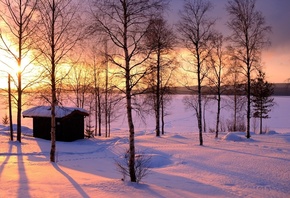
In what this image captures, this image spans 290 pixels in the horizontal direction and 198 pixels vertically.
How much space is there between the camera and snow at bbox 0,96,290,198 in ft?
26.9

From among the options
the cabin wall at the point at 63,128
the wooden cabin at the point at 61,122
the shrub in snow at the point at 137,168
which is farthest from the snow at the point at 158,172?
the wooden cabin at the point at 61,122

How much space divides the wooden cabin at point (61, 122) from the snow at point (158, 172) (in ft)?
8.07

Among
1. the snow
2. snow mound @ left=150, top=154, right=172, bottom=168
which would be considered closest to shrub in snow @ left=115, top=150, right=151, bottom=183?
the snow

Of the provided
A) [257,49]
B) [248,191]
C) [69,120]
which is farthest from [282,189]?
[69,120]

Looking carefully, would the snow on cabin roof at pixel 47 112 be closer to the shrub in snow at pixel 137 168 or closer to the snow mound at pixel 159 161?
the shrub in snow at pixel 137 168

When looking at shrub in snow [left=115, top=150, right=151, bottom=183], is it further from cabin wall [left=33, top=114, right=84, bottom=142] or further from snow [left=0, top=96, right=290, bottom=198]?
cabin wall [left=33, top=114, right=84, bottom=142]

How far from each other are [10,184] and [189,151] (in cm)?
1174

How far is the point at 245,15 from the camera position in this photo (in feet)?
71.4

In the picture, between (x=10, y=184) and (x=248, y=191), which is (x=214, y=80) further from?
(x=10, y=184)

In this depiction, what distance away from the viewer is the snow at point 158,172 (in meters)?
8.19

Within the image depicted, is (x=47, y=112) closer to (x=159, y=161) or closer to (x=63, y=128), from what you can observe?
(x=63, y=128)

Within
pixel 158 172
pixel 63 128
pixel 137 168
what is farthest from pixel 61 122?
pixel 158 172

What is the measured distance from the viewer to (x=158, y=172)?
42.2 feet

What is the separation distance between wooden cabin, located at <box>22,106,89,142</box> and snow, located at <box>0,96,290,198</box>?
2.46 m
